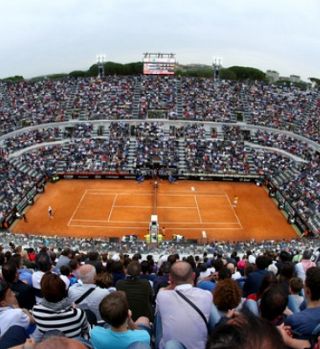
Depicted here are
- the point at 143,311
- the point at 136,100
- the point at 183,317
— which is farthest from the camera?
the point at 136,100

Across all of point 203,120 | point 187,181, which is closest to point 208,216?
point 187,181

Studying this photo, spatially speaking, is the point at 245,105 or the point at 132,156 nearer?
the point at 132,156

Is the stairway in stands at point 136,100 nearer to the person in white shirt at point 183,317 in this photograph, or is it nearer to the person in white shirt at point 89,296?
the person in white shirt at point 89,296

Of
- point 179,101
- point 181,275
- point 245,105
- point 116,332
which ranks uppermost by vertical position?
point 181,275

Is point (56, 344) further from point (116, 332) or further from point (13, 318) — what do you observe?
point (13, 318)

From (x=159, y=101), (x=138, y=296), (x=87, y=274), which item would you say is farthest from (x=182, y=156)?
(x=138, y=296)

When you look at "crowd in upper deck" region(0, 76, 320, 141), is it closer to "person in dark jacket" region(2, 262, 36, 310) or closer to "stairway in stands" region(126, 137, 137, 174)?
"stairway in stands" region(126, 137, 137, 174)

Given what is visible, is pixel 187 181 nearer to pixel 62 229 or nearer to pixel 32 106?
pixel 62 229

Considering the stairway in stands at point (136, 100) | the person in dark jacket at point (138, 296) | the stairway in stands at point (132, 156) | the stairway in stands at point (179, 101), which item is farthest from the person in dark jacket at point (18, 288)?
the stairway in stands at point (179, 101)
